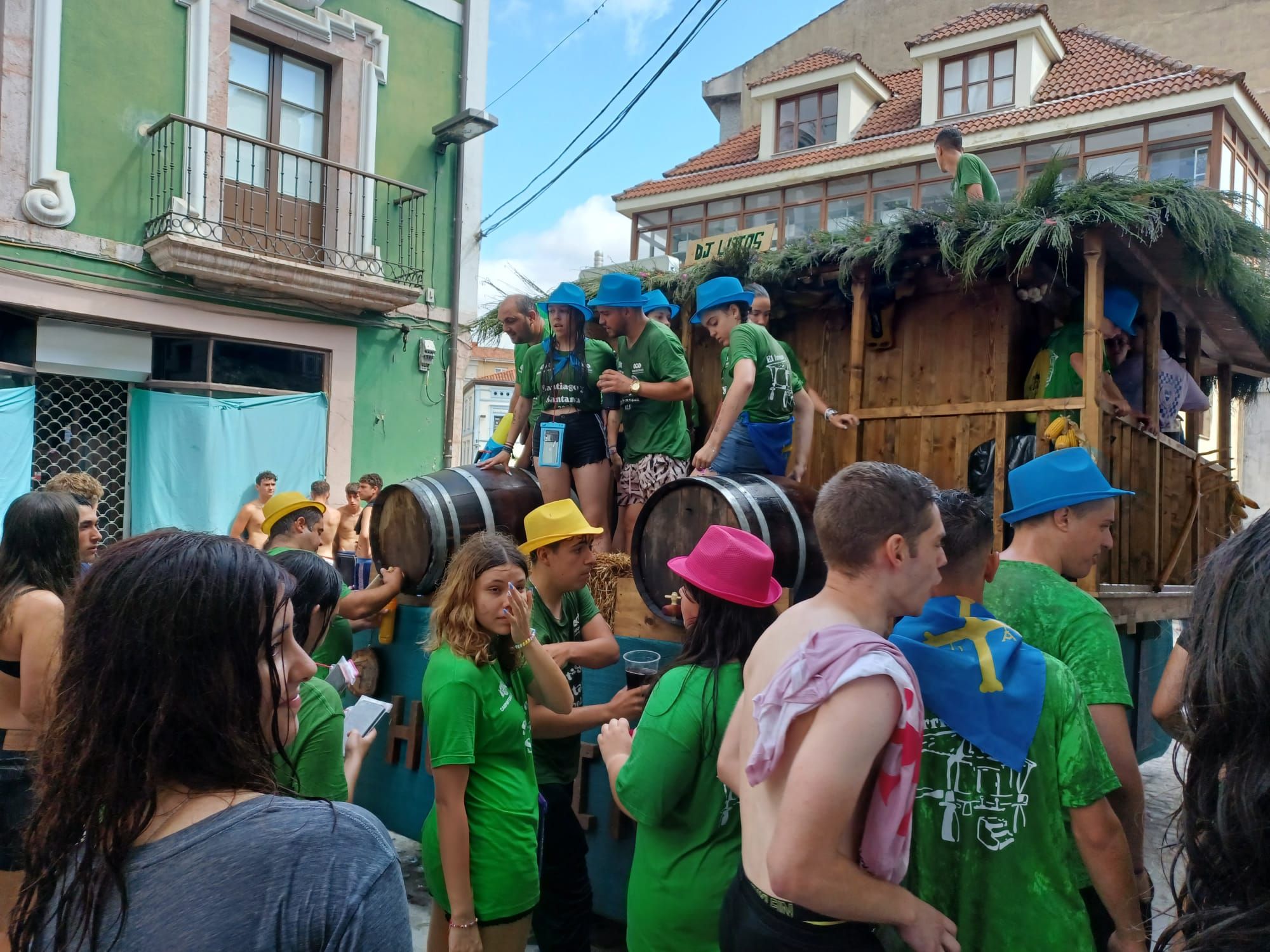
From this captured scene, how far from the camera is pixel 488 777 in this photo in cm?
273

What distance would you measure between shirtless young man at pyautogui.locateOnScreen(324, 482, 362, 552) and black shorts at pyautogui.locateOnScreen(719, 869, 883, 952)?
874 cm

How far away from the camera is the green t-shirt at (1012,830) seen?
2.00 m

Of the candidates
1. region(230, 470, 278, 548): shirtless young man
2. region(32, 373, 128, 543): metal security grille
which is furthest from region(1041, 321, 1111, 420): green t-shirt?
region(32, 373, 128, 543): metal security grille

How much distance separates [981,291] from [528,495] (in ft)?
10.7

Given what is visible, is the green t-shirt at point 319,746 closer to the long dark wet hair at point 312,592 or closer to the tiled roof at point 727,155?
the long dark wet hair at point 312,592

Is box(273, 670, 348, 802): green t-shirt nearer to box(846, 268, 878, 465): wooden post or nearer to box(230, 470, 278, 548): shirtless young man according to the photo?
box(846, 268, 878, 465): wooden post

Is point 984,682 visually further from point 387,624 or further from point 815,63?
point 815,63

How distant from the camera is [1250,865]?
920 millimetres

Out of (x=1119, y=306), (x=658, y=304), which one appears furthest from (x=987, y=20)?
(x=658, y=304)

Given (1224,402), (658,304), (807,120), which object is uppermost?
(807,120)

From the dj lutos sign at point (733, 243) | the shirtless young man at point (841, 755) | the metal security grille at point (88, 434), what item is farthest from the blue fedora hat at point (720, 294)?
the metal security grille at point (88, 434)

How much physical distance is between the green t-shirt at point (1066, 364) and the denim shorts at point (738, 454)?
1856 mm

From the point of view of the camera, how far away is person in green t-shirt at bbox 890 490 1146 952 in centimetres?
200

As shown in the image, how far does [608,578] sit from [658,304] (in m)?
2.10
